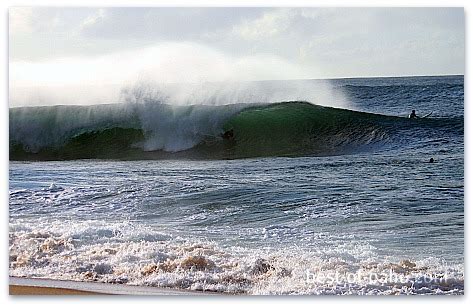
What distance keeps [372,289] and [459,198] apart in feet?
2.18

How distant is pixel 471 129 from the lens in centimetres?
474

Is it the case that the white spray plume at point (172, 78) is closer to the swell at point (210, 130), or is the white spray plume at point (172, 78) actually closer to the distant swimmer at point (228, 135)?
the swell at point (210, 130)

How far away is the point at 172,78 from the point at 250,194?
2.42ft

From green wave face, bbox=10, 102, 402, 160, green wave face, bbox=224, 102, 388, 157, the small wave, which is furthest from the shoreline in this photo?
green wave face, bbox=224, 102, 388, 157

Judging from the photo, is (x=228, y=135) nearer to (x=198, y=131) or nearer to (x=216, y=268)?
(x=198, y=131)

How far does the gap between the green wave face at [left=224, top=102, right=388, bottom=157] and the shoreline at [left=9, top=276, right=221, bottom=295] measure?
83 cm

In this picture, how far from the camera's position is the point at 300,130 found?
15.7ft

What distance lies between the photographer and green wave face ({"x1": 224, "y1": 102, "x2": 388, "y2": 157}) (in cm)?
477

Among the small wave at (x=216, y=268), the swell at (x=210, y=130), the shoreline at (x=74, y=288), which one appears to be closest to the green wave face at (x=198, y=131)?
the swell at (x=210, y=130)

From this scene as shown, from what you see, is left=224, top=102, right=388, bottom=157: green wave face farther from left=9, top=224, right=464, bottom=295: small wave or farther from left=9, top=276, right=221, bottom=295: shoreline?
left=9, top=276, right=221, bottom=295: shoreline

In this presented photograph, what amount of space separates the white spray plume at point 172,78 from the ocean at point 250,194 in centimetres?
5

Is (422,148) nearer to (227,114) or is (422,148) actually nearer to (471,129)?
(471,129)

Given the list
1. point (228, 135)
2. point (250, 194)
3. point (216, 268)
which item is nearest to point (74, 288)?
point (216, 268)

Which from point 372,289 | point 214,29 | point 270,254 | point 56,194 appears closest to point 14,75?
point 56,194
